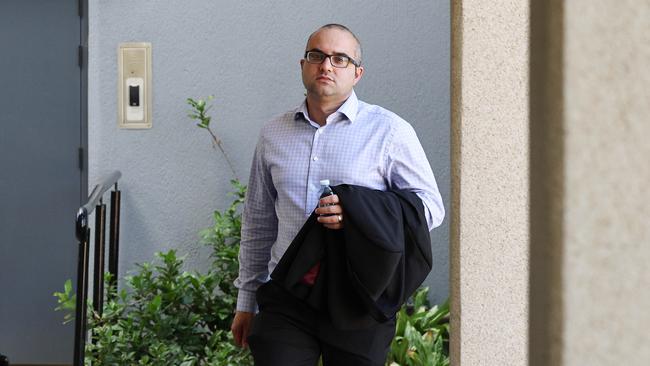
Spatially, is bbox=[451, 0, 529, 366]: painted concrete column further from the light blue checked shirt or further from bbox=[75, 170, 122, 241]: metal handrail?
bbox=[75, 170, 122, 241]: metal handrail

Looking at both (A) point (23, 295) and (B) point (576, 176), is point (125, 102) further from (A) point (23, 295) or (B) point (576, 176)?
(B) point (576, 176)

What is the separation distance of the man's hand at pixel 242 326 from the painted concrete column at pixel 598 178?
2.55 meters

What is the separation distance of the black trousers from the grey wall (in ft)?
7.74

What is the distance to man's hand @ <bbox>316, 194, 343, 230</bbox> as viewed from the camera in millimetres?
2527

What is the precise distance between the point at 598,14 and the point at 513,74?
253 cm

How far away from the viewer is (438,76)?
5.04m

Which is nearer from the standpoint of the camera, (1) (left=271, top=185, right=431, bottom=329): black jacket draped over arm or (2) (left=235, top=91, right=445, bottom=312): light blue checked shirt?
(1) (left=271, top=185, right=431, bottom=329): black jacket draped over arm

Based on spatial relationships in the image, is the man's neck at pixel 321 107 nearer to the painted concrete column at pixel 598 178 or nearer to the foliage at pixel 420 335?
the foliage at pixel 420 335

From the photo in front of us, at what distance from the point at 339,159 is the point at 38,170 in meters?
3.00

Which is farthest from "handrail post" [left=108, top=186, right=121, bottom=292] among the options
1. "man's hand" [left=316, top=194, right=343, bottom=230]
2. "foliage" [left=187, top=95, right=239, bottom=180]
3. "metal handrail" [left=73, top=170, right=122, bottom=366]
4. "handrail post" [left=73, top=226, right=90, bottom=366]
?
"man's hand" [left=316, top=194, right=343, bottom=230]

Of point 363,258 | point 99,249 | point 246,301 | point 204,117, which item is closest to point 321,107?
point 363,258

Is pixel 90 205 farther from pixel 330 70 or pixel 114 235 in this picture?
pixel 114 235

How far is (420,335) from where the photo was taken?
441 centimetres

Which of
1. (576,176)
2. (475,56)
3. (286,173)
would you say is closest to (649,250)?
(576,176)
